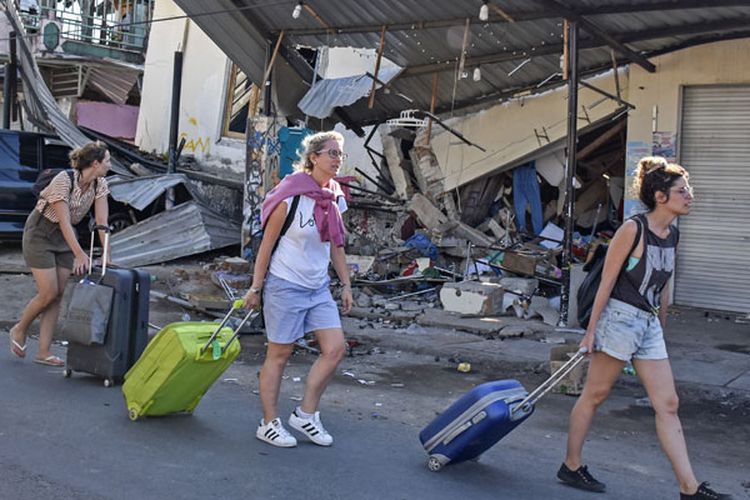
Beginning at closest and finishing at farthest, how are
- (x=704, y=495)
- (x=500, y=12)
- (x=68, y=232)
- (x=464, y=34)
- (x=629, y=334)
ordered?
(x=704, y=495), (x=629, y=334), (x=68, y=232), (x=500, y=12), (x=464, y=34)

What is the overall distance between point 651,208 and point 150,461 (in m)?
2.97

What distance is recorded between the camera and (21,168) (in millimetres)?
15242

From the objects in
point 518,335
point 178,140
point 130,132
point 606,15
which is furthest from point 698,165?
point 130,132

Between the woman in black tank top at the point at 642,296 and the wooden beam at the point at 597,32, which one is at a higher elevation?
the wooden beam at the point at 597,32

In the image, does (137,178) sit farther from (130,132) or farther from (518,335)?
(518,335)

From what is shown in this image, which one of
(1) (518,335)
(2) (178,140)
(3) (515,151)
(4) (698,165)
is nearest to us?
(1) (518,335)

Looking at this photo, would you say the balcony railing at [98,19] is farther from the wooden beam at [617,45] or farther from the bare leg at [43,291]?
the bare leg at [43,291]

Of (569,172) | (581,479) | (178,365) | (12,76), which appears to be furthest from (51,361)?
(12,76)

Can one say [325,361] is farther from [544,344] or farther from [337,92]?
→ [337,92]

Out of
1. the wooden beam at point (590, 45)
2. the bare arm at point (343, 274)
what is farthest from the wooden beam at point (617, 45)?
the bare arm at point (343, 274)

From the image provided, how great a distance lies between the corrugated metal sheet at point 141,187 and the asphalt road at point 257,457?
8922 mm

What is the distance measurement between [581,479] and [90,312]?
3.58 metres

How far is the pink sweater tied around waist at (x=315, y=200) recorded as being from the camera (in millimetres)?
5645

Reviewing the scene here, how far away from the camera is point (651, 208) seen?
5.12m
